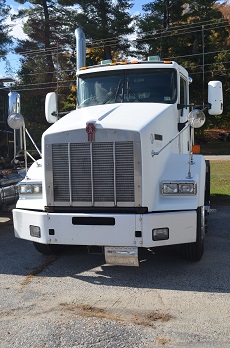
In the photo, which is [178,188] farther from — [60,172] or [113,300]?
[113,300]

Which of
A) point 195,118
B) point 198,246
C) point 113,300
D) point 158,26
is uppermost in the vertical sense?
point 158,26

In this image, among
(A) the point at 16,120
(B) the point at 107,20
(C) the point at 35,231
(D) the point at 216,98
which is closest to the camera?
(C) the point at 35,231

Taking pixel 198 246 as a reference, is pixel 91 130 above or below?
above

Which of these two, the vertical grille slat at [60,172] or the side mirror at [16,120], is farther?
the side mirror at [16,120]

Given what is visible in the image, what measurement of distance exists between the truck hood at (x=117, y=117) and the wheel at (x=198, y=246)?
138 cm

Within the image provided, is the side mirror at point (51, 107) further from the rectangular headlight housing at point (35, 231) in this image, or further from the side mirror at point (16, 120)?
the rectangular headlight housing at point (35, 231)

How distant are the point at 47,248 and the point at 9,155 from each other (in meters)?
3.30

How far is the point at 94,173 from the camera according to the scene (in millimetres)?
5371

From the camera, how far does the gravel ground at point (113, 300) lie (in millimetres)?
3873

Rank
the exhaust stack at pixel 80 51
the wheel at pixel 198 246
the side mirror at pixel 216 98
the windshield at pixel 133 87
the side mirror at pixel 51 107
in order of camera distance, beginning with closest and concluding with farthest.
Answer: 1. the wheel at pixel 198 246
2. the windshield at pixel 133 87
3. the side mirror at pixel 216 98
4. the side mirror at pixel 51 107
5. the exhaust stack at pixel 80 51

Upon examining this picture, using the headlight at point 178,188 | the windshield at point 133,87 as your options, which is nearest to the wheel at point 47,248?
the headlight at point 178,188

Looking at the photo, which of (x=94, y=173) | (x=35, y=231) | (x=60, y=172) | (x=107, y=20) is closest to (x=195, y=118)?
(x=94, y=173)

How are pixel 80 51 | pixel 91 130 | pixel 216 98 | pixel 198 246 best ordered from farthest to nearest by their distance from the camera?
pixel 80 51 → pixel 216 98 → pixel 198 246 → pixel 91 130

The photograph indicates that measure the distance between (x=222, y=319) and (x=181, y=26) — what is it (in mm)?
36906
